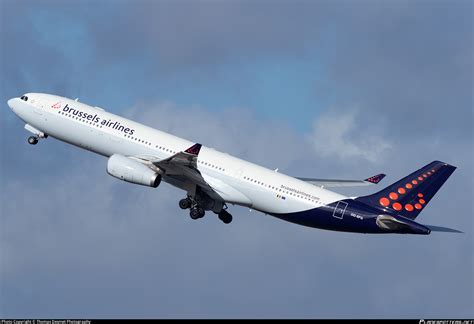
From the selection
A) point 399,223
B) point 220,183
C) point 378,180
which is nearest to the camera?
point 399,223

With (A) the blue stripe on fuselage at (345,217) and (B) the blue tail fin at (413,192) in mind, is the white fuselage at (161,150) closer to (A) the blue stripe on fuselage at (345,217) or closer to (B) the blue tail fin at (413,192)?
(A) the blue stripe on fuselage at (345,217)

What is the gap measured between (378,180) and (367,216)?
369 inches

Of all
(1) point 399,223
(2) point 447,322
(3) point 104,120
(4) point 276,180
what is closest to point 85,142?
(3) point 104,120

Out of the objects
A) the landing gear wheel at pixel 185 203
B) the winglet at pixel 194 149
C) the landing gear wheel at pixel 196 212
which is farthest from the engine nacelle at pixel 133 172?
the landing gear wheel at pixel 196 212

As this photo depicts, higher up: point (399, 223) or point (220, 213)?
point (220, 213)

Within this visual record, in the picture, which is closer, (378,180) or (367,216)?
(367,216)

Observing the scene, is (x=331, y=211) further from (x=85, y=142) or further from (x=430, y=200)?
(x=85, y=142)

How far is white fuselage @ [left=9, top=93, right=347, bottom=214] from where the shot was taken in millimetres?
68438

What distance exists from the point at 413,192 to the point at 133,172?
2056 centimetres

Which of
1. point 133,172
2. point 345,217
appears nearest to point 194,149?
point 133,172

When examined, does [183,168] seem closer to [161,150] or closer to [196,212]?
[161,150]

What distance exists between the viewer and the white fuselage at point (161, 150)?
2694 inches

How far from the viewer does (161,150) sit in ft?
233

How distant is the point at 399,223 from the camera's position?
65.8 metres
